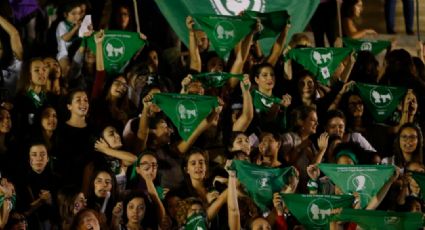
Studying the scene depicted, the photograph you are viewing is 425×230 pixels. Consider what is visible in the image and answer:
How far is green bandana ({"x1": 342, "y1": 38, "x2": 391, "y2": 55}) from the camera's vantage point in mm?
16016

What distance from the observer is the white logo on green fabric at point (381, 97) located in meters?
15.4

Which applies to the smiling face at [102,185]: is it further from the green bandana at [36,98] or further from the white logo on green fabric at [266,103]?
the white logo on green fabric at [266,103]

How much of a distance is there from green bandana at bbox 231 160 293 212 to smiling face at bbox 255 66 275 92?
1063 mm

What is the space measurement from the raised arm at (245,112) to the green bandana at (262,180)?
606 mm

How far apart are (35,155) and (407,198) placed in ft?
10.3

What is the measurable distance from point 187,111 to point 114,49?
0.97 m

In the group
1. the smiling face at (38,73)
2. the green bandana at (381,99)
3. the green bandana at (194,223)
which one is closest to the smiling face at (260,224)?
the green bandana at (194,223)

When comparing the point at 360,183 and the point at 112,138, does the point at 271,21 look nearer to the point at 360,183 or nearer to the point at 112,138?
the point at 360,183

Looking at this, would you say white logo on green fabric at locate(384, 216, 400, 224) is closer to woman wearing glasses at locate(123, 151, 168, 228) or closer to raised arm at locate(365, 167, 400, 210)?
raised arm at locate(365, 167, 400, 210)

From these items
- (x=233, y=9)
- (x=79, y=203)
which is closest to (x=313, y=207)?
(x=79, y=203)

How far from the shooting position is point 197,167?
1373 cm

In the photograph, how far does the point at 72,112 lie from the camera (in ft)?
46.0

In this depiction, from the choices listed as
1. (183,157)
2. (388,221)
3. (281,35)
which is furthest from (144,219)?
(281,35)

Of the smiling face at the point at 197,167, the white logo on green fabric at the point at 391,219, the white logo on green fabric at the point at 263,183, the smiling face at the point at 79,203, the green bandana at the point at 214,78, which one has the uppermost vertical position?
the green bandana at the point at 214,78
